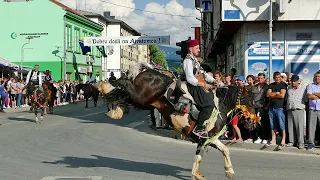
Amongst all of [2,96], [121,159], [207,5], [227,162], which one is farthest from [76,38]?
[227,162]

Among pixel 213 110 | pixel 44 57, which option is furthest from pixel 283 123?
pixel 44 57

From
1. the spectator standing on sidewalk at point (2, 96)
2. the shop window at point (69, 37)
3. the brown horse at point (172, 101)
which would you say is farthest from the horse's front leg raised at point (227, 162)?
the shop window at point (69, 37)

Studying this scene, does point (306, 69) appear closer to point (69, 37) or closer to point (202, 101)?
point (202, 101)

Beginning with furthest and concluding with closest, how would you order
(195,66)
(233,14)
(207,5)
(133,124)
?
Answer: (207,5), (233,14), (133,124), (195,66)

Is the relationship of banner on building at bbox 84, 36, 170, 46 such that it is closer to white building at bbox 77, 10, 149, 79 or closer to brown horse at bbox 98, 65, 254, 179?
brown horse at bbox 98, 65, 254, 179

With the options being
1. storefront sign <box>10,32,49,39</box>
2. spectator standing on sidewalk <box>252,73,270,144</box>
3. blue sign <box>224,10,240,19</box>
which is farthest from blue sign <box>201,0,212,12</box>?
storefront sign <box>10,32,49,39</box>

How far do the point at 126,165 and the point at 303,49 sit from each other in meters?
13.5

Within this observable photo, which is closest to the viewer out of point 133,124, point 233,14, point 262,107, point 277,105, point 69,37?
point 277,105

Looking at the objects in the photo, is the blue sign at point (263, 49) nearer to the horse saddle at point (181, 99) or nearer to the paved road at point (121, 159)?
the paved road at point (121, 159)

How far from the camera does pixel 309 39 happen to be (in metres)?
20.8

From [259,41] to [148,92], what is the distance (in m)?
13.8

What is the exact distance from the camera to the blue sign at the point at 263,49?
20.9m

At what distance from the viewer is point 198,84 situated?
7.92 metres

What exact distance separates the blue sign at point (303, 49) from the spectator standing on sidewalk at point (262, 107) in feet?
26.0
